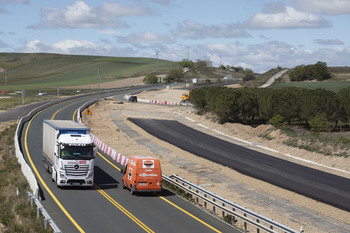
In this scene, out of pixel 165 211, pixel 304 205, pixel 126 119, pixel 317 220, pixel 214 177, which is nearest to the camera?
pixel 165 211

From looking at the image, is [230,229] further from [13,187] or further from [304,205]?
[13,187]

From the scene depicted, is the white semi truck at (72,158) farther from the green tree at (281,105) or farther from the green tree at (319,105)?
the green tree at (319,105)

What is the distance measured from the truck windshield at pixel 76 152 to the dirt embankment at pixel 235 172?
925 cm

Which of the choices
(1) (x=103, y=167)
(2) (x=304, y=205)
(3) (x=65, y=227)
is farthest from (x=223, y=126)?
(3) (x=65, y=227)

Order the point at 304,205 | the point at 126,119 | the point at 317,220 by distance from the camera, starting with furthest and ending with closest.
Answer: the point at 126,119 < the point at 304,205 < the point at 317,220

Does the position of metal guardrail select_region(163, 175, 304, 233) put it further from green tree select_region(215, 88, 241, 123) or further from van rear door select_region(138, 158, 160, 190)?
green tree select_region(215, 88, 241, 123)

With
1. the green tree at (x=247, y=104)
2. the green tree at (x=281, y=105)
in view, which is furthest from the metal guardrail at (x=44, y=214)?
the green tree at (x=247, y=104)

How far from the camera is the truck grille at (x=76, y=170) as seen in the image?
30031 mm

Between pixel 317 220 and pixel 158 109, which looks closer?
pixel 317 220

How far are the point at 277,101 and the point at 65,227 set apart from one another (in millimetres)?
51408

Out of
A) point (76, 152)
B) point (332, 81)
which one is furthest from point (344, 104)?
point (332, 81)

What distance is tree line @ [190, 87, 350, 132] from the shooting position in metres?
67.1

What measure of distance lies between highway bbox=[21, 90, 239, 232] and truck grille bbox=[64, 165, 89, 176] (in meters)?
1.11

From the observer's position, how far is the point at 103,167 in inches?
1567
